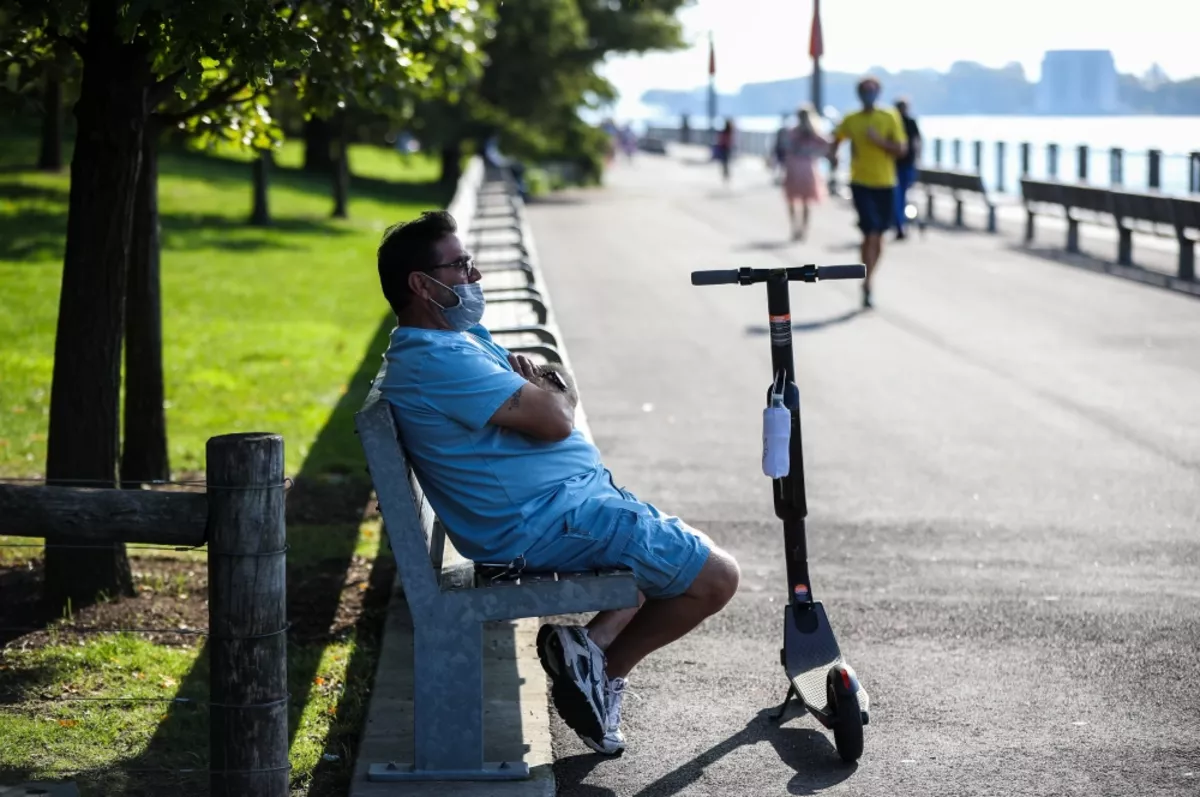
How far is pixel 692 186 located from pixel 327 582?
37255 millimetres

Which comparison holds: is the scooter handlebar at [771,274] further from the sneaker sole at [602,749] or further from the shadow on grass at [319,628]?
the shadow on grass at [319,628]

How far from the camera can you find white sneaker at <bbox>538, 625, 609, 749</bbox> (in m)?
5.00

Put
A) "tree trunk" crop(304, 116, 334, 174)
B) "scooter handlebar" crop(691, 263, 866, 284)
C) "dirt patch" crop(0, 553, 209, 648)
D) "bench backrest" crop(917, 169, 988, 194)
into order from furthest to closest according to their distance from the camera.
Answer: "tree trunk" crop(304, 116, 334, 174)
"bench backrest" crop(917, 169, 988, 194)
"dirt patch" crop(0, 553, 209, 648)
"scooter handlebar" crop(691, 263, 866, 284)

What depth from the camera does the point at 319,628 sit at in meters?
6.76

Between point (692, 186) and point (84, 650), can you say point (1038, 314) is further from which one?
point (692, 186)

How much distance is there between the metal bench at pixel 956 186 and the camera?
27141 mm

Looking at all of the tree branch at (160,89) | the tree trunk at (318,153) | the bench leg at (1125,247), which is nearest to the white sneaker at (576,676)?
the tree branch at (160,89)

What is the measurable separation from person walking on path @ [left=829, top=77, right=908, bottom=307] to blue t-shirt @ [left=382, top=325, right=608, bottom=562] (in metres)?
12.4

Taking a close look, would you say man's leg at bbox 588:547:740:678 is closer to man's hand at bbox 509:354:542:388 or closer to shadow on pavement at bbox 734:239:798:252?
man's hand at bbox 509:354:542:388

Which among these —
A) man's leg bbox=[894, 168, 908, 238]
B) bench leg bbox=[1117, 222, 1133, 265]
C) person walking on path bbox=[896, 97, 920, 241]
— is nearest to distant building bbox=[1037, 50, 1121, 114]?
person walking on path bbox=[896, 97, 920, 241]

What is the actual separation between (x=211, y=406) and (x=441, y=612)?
7.16m

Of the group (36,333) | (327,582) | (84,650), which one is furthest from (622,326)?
(84,650)

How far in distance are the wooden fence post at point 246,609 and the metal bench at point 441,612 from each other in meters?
0.50

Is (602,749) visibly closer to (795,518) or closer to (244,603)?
(795,518)
